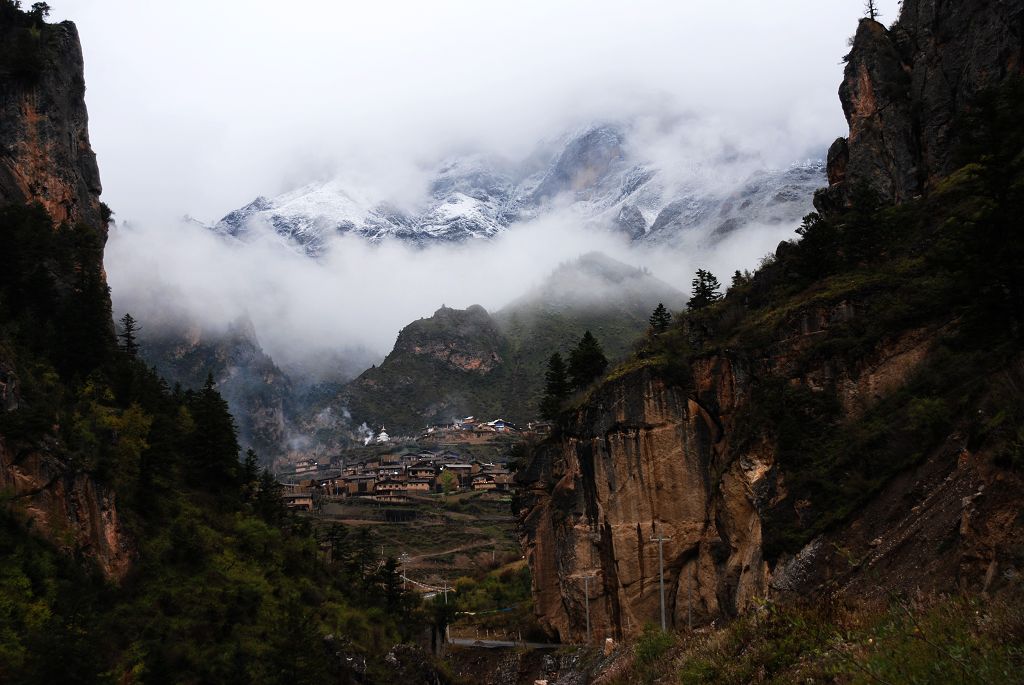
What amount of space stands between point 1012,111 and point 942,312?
963 cm

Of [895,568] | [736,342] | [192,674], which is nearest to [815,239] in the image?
[736,342]

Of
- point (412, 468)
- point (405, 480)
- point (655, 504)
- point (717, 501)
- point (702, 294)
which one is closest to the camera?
point (717, 501)

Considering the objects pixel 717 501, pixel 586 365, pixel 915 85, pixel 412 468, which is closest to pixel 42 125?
pixel 586 365

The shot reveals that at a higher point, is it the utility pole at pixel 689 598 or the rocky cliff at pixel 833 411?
the rocky cliff at pixel 833 411

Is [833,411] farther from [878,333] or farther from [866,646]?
[866,646]

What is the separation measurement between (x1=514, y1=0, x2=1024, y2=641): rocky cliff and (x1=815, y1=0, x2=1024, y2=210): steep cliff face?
114 mm

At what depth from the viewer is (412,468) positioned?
365 ft

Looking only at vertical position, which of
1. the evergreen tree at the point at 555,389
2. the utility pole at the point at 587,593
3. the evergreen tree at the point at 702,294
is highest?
the evergreen tree at the point at 702,294

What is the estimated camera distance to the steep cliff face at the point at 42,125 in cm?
4372

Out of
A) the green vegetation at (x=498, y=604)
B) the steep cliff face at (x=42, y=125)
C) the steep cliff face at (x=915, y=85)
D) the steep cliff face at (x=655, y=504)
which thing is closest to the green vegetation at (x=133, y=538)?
the steep cliff face at (x=42, y=125)

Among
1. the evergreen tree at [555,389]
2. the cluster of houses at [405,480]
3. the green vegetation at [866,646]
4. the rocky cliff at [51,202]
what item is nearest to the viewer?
the green vegetation at [866,646]

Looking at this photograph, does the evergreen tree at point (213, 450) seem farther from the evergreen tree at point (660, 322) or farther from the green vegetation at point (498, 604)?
the evergreen tree at point (660, 322)

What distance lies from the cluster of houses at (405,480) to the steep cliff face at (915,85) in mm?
65257

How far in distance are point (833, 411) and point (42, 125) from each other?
42569 millimetres
